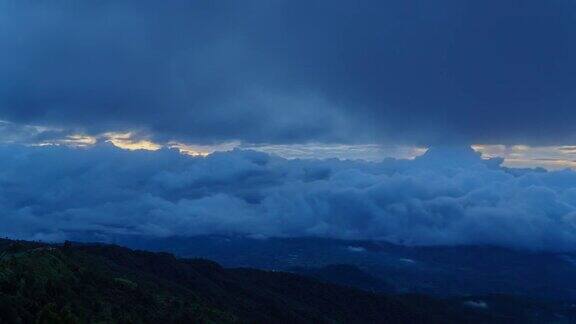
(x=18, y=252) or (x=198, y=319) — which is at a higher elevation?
(x=18, y=252)

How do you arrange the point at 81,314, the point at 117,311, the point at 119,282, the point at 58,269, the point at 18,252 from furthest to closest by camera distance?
the point at 119,282, the point at 18,252, the point at 58,269, the point at 117,311, the point at 81,314

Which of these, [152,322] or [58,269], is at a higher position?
[58,269]

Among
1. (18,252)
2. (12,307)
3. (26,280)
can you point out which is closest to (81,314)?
(26,280)

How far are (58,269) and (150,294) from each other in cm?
3331

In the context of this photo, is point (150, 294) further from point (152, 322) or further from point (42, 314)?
point (42, 314)

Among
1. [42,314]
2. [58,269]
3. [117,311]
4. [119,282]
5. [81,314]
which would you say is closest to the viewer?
[42,314]

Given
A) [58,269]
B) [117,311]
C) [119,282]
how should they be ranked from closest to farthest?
[117,311] < [58,269] < [119,282]

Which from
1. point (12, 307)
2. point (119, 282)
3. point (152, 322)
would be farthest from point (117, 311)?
point (12, 307)

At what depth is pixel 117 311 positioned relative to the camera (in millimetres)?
155000

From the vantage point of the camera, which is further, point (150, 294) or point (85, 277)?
point (150, 294)

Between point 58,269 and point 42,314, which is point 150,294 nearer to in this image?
point 58,269

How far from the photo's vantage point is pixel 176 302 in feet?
644

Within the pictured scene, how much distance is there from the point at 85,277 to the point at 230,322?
48.0m

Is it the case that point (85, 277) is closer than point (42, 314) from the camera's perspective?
No
